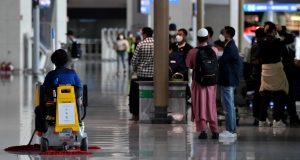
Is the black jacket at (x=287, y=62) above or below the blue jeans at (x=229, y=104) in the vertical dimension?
above

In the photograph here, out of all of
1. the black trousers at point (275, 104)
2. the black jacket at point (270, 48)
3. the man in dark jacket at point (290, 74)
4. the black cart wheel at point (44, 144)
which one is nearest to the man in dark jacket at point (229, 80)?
the black jacket at point (270, 48)

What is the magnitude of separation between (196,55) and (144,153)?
2.22 m

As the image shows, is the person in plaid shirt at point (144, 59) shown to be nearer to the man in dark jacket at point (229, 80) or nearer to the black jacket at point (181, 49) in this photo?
the black jacket at point (181, 49)

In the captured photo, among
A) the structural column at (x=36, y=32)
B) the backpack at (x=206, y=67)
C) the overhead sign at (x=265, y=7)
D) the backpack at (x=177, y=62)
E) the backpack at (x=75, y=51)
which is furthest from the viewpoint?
the overhead sign at (x=265, y=7)

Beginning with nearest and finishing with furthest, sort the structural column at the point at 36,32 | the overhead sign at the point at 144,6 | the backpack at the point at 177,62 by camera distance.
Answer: the backpack at the point at 177,62 → the structural column at the point at 36,32 → the overhead sign at the point at 144,6

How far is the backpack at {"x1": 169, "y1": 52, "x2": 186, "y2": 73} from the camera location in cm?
1537

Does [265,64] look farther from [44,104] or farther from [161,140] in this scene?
[44,104]

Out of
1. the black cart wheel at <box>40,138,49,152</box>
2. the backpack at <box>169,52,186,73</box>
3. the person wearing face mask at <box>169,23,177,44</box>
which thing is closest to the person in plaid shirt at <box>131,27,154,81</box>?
the backpack at <box>169,52,186,73</box>

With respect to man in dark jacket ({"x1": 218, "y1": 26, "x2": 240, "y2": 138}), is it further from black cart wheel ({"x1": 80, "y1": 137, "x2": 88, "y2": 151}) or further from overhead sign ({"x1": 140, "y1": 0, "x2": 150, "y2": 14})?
overhead sign ({"x1": 140, "y1": 0, "x2": 150, "y2": 14})

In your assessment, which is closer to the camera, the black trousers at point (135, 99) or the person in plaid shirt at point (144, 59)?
the person in plaid shirt at point (144, 59)

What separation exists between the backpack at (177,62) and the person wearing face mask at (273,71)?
2.65 meters

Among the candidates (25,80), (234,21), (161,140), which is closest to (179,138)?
(161,140)

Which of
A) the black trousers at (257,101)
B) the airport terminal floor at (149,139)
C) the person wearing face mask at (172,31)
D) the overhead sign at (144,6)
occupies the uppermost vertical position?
the overhead sign at (144,6)

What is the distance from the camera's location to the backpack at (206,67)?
1112 cm
